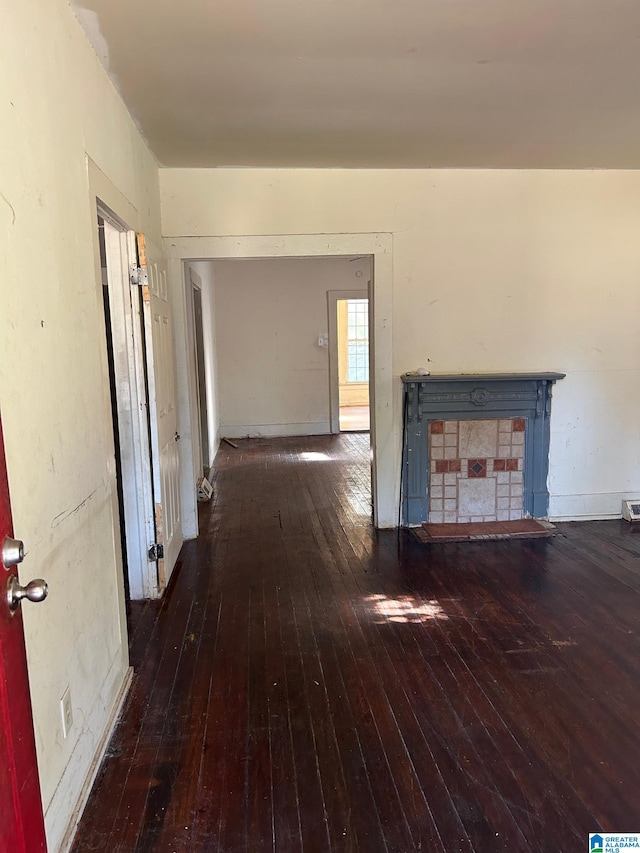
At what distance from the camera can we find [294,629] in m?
2.83

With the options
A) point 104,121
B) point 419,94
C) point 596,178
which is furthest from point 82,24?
point 596,178

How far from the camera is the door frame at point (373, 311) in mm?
3969

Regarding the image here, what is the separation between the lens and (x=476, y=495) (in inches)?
170

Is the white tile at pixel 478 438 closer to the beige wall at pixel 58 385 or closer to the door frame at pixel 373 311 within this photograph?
the door frame at pixel 373 311

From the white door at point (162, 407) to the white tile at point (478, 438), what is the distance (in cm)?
213

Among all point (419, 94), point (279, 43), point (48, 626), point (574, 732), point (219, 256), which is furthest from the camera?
point (219, 256)

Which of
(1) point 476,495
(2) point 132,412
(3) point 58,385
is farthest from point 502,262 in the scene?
(3) point 58,385

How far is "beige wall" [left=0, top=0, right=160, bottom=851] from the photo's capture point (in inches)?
55.7

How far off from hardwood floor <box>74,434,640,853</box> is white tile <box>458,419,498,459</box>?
2.41 ft

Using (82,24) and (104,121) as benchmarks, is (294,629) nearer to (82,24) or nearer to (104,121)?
(104,121)

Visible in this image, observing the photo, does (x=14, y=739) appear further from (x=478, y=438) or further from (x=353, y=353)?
(x=353, y=353)

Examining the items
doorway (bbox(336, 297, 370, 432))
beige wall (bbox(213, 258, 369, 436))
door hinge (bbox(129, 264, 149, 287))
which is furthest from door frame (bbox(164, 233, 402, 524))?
doorway (bbox(336, 297, 370, 432))

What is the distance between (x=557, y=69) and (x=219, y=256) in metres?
2.34

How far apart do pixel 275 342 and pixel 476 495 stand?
16.0 feet
